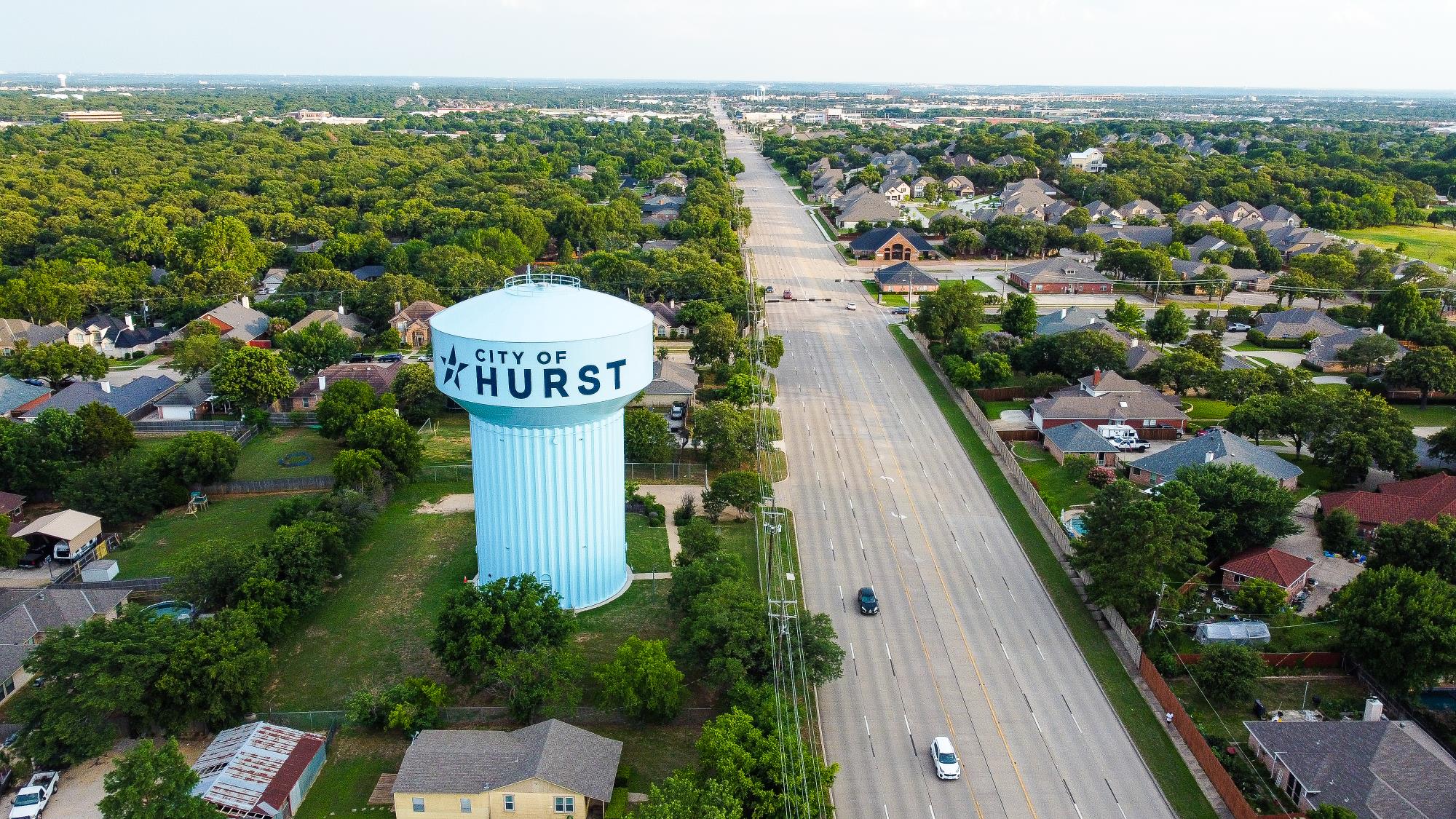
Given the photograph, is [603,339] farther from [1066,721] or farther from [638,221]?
[638,221]

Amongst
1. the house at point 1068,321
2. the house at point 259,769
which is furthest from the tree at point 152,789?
the house at point 1068,321

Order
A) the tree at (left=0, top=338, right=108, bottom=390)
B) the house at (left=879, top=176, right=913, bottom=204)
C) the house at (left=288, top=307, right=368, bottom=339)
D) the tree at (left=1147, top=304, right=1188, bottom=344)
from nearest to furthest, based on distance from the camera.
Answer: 1. the tree at (left=0, top=338, right=108, bottom=390)
2. the tree at (left=1147, top=304, right=1188, bottom=344)
3. the house at (left=288, top=307, right=368, bottom=339)
4. the house at (left=879, top=176, right=913, bottom=204)

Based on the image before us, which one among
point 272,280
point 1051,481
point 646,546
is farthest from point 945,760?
point 272,280

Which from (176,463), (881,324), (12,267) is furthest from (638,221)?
(176,463)

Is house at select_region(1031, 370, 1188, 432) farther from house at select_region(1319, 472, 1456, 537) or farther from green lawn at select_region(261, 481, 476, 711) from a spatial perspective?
green lawn at select_region(261, 481, 476, 711)

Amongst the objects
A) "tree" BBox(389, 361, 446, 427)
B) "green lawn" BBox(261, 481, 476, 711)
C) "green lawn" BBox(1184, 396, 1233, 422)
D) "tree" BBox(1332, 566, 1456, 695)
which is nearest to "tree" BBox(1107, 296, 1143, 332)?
"green lawn" BBox(1184, 396, 1233, 422)

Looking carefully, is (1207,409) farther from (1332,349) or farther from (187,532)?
(187,532)

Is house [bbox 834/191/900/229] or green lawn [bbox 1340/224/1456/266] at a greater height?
house [bbox 834/191/900/229]
